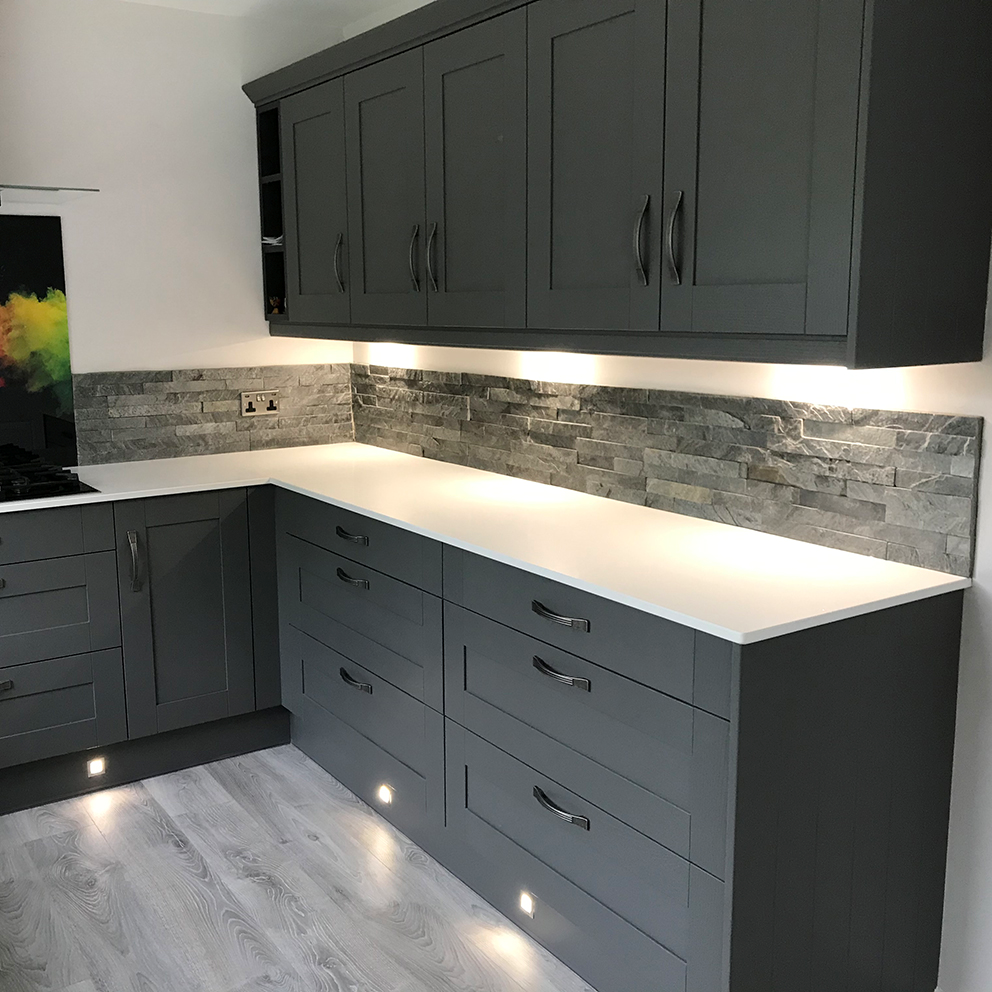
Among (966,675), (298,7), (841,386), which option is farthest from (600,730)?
(298,7)

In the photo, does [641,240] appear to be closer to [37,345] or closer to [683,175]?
[683,175]

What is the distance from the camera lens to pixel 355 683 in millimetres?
2969

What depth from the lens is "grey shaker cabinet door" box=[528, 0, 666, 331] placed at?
2.18 m

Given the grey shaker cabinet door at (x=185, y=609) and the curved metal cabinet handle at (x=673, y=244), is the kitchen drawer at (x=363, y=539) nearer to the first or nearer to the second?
the grey shaker cabinet door at (x=185, y=609)

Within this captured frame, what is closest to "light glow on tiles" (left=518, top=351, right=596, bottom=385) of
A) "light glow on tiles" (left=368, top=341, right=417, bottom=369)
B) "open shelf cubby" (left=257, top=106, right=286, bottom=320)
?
"light glow on tiles" (left=368, top=341, right=417, bottom=369)

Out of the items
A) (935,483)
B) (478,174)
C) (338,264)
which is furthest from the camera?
(338,264)

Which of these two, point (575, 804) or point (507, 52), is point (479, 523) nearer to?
point (575, 804)

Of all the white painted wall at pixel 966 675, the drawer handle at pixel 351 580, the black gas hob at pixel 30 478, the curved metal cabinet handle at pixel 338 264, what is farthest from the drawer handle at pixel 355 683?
the white painted wall at pixel 966 675

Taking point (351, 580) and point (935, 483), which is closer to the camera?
point (935, 483)

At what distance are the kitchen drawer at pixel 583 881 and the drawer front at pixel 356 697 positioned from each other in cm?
19

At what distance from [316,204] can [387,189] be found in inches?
18.5

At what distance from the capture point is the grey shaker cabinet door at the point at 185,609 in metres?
3.14

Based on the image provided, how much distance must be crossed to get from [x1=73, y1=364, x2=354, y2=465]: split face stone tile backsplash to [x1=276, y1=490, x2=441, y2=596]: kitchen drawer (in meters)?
0.66

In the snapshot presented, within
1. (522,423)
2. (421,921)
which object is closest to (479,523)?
(522,423)
